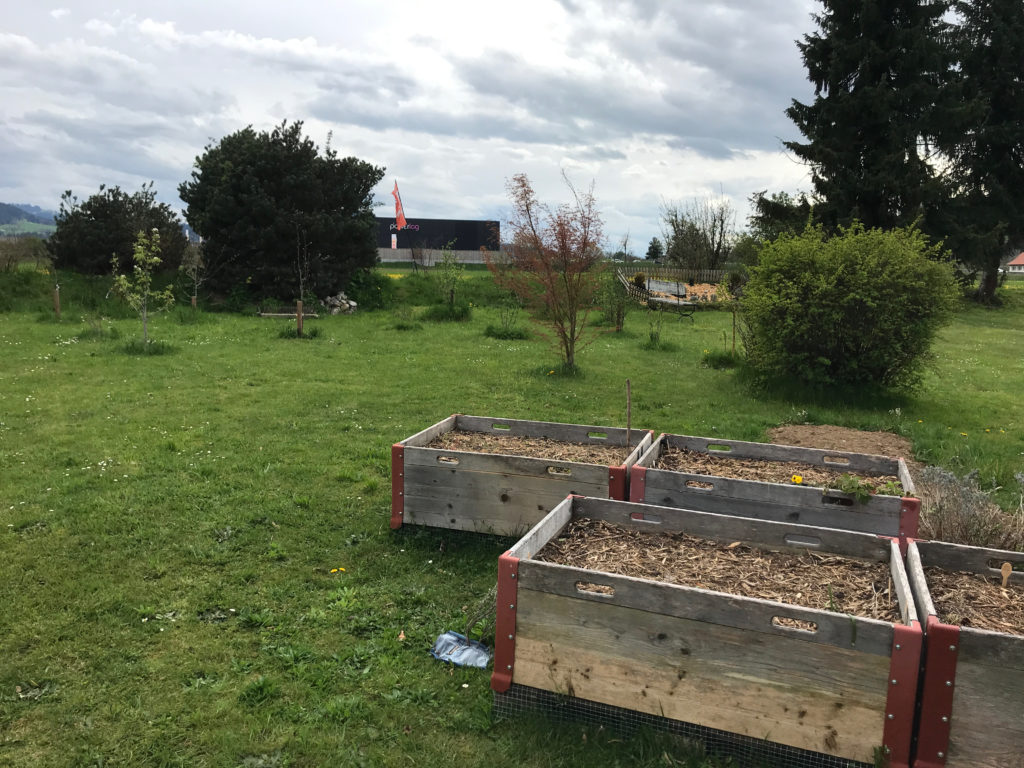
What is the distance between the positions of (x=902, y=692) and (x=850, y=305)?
8245 millimetres

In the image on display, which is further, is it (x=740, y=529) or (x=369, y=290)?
(x=369, y=290)

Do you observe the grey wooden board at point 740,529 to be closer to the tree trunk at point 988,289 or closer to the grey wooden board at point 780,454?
the grey wooden board at point 780,454

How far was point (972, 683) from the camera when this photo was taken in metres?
2.64

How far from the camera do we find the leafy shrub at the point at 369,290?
24.5 meters

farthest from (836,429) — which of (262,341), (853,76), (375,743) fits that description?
(853,76)

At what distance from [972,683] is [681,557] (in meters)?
1.37

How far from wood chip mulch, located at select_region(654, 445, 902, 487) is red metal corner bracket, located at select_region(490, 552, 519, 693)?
7.33 feet

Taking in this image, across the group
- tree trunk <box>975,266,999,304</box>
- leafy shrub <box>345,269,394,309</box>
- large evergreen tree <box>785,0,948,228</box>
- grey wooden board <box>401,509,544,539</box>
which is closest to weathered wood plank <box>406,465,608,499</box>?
grey wooden board <box>401,509,544,539</box>

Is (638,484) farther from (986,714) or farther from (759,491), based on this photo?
(986,714)

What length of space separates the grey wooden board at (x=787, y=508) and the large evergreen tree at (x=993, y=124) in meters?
28.3

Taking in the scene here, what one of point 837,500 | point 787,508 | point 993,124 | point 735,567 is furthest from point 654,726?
point 993,124

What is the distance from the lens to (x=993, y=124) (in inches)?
1179

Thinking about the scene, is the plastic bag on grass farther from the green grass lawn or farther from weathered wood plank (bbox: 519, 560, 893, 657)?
weathered wood plank (bbox: 519, 560, 893, 657)

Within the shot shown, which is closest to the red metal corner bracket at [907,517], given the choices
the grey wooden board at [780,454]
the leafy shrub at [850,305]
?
the grey wooden board at [780,454]
